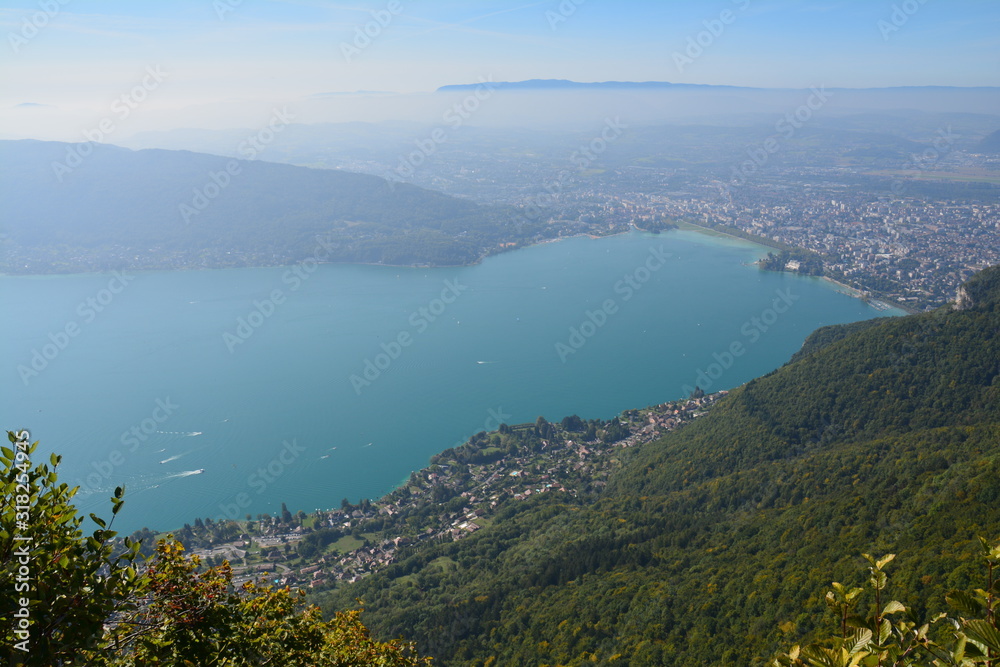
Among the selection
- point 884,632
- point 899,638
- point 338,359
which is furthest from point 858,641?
point 338,359

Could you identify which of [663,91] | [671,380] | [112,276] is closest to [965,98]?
[663,91]

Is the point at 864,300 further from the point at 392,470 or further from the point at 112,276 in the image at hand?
the point at 112,276

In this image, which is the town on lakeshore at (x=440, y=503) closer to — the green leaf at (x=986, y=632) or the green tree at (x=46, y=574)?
the green tree at (x=46, y=574)

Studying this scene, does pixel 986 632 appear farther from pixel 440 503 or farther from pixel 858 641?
pixel 440 503

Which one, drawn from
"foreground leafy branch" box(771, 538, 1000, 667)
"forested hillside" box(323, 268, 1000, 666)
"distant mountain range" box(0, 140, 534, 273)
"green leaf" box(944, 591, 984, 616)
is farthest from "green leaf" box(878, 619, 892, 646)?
"distant mountain range" box(0, 140, 534, 273)

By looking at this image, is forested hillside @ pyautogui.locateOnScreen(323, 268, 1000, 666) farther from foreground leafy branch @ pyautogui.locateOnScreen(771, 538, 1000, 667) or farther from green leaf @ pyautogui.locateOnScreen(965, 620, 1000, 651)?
green leaf @ pyautogui.locateOnScreen(965, 620, 1000, 651)
